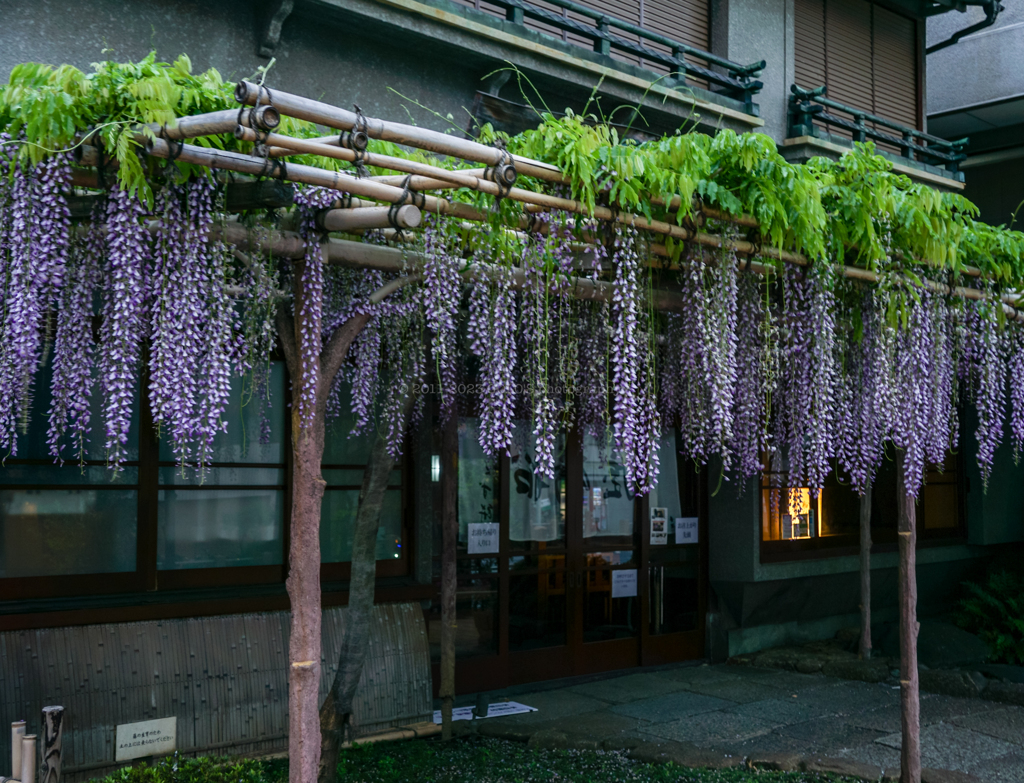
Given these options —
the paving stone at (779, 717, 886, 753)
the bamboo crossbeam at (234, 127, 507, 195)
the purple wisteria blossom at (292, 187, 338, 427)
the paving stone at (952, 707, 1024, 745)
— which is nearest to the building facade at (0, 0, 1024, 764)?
the purple wisteria blossom at (292, 187, 338, 427)

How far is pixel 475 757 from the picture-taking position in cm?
559

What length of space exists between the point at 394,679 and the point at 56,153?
4.08 m

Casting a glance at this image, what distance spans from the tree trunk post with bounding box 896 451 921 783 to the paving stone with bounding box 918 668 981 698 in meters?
2.89

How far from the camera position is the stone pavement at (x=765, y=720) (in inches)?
232

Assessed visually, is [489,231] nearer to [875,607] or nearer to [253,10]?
[253,10]

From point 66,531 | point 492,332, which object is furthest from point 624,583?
point 66,531

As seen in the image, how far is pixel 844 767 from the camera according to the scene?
17.6ft

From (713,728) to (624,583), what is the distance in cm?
195

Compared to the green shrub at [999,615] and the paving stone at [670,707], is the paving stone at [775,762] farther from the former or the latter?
the green shrub at [999,615]

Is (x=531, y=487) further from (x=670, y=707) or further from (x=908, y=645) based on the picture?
(x=908, y=645)

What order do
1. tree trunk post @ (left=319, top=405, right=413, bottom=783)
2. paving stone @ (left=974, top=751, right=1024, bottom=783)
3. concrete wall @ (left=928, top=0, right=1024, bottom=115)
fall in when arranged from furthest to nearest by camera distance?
concrete wall @ (left=928, top=0, right=1024, bottom=115) → paving stone @ (left=974, top=751, right=1024, bottom=783) → tree trunk post @ (left=319, top=405, right=413, bottom=783)

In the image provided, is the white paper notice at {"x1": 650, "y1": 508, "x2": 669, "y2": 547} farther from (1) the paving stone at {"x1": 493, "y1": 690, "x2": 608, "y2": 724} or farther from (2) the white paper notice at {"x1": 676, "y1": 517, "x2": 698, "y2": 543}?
(1) the paving stone at {"x1": 493, "y1": 690, "x2": 608, "y2": 724}

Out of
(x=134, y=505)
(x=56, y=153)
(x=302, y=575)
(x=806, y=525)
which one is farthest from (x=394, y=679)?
(x=806, y=525)

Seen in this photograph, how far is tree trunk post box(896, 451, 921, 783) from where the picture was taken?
192 inches
